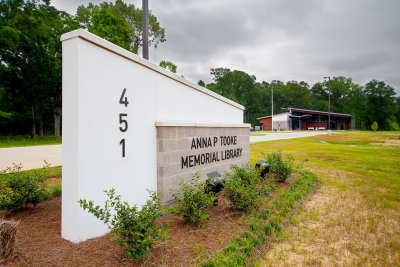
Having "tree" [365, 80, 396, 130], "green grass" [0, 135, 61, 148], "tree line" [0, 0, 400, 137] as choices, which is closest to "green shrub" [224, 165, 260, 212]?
"green grass" [0, 135, 61, 148]

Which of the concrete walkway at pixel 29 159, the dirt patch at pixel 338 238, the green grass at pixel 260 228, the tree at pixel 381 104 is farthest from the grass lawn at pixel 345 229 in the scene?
the tree at pixel 381 104

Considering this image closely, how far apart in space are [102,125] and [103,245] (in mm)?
1608

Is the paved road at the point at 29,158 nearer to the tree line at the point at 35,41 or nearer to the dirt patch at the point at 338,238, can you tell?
the dirt patch at the point at 338,238

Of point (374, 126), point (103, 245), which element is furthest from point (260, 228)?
point (374, 126)

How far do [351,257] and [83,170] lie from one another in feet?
11.8

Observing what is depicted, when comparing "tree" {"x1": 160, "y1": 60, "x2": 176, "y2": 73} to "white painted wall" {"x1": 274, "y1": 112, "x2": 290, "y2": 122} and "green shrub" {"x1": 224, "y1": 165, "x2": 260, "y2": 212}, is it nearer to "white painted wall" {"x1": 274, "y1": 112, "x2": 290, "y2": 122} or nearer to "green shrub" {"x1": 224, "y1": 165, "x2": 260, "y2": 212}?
"green shrub" {"x1": 224, "y1": 165, "x2": 260, "y2": 212}

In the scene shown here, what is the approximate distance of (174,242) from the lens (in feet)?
10.6

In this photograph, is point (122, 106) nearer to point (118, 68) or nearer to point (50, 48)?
point (118, 68)

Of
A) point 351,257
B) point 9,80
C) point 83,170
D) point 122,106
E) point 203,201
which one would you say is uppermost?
point 9,80

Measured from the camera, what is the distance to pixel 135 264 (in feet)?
8.79

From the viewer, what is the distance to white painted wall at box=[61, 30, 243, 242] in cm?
315

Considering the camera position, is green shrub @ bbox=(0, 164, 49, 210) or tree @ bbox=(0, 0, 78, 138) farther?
tree @ bbox=(0, 0, 78, 138)

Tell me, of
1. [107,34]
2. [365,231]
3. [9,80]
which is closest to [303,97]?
[107,34]

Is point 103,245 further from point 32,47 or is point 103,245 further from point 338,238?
point 32,47
